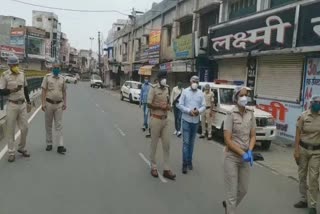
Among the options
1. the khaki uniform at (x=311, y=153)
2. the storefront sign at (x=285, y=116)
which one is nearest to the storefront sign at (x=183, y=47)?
the storefront sign at (x=285, y=116)

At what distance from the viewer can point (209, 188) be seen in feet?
25.1

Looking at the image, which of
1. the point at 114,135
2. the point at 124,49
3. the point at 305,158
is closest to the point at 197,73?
the point at 114,135

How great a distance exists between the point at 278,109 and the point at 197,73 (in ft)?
33.5

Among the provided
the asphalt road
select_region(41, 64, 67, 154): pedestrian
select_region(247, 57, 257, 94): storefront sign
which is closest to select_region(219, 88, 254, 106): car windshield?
the asphalt road

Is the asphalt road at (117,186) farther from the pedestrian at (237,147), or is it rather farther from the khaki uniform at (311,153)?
the pedestrian at (237,147)

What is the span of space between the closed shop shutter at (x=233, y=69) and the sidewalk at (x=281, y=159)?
218 inches

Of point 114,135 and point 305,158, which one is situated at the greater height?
point 305,158

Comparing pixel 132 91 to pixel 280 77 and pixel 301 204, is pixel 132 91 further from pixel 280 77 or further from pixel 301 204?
pixel 301 204

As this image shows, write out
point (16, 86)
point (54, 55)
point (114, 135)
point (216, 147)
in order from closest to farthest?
point (16, 86)
point (216, 147)
point (114, 135)
point (54, 55)

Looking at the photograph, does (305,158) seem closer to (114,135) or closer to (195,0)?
(114,135)

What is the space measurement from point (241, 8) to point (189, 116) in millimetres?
14075

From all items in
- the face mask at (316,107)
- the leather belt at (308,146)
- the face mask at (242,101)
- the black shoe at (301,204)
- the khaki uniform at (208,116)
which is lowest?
the black shoe at (301,204)

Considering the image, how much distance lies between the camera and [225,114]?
13.7m

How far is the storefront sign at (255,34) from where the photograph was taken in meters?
15.8
